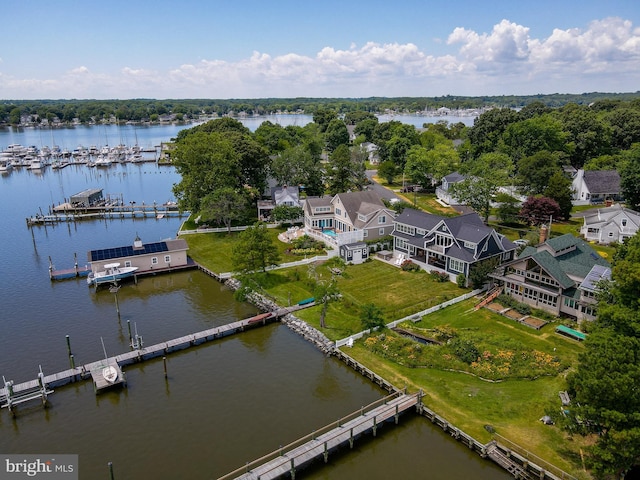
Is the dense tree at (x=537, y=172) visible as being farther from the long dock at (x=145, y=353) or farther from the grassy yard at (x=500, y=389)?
the long dock at (x=145, y=353)

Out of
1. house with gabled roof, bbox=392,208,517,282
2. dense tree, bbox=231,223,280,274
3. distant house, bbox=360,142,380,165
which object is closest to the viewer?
house with gabled roof, bbox=392,208,517,282

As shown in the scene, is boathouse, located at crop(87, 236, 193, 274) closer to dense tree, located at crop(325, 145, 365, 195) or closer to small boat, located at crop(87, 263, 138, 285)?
small boat, located at crop(87, 263, 138, 285)

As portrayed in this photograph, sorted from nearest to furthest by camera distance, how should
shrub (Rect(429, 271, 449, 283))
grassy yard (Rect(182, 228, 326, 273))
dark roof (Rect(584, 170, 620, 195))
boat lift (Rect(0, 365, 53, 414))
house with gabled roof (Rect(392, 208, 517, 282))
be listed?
boat lift (Rect(0, 365, 53, 414)) → house with gabled roof (Rect(392, 208, 517, 282)) → shrub (Rect(429, 271, 449, 283)) → grassy yard (Rect(182, 228, 326, 273)) → dark roof (Rect(584, 170, 620, 195))

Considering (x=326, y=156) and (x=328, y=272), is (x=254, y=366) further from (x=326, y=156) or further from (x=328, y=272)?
(x=326, y=156)

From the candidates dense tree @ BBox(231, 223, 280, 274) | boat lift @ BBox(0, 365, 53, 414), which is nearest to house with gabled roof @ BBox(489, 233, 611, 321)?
dense tree @ BBox(231, 223, 280, 274)

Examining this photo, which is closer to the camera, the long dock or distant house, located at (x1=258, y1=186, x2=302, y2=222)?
the long dock

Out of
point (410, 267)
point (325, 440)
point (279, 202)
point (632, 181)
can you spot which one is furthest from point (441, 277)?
point (632, 181)

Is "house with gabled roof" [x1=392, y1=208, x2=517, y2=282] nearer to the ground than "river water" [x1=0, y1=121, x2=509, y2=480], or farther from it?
farther from it
